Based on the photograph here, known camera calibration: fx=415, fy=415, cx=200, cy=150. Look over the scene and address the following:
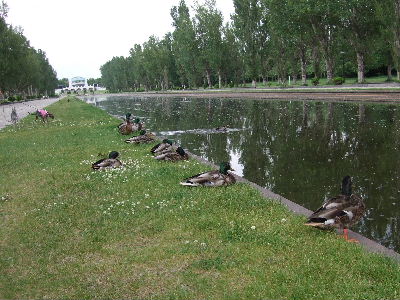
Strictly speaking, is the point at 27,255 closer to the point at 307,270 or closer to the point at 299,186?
the point at 307,270

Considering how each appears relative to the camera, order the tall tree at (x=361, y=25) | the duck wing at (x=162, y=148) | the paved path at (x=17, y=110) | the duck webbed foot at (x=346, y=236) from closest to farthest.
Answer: the duck webbed foot at (x=346, y=236)
the duck wing at (x=162, y=148)
the paved path at (x=17, y=110)
the tall tree at (x=361, y=25)

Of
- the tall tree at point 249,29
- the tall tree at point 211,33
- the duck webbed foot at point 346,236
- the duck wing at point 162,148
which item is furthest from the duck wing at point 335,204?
the tall tree at point 211,33

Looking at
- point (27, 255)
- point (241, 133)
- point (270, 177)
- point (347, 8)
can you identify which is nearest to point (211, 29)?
point (347, 8)

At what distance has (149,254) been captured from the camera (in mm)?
5824

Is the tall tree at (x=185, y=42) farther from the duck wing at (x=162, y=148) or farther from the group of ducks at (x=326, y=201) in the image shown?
the duck wing at (x=162, y=148)

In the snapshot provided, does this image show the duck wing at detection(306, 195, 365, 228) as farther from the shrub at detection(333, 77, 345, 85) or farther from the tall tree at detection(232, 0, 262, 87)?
the tall tree at detection(232, 0, 262, 87)

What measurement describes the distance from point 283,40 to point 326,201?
59.3 m

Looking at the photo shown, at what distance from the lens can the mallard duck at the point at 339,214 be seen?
613 cm

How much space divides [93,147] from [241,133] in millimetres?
7175

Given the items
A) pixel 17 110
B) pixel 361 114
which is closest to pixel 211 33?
pixel 17 110

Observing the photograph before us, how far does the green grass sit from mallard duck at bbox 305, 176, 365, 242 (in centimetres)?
21

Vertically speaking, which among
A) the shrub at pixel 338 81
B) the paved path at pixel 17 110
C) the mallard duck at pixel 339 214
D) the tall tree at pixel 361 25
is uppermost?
the tall tree at pixel 361 25

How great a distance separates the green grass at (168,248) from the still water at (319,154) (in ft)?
5.49

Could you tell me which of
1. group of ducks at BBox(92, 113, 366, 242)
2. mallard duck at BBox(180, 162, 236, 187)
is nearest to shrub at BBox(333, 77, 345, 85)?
group of ducks at BBox(92, 113, 366, 242)
